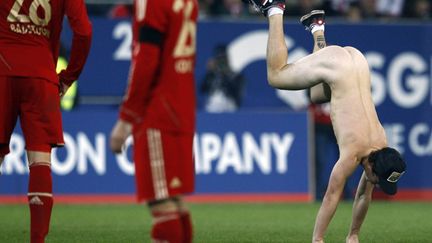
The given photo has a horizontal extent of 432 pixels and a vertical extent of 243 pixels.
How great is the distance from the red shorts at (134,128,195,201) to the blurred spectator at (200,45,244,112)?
10.3 meters

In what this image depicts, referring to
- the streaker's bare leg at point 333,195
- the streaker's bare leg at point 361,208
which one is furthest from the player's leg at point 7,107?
the streaker's bare leg at point 361,208

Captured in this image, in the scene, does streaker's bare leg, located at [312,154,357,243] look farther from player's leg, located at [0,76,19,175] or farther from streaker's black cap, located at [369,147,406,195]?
player's leg, located at [0,76,19,175]

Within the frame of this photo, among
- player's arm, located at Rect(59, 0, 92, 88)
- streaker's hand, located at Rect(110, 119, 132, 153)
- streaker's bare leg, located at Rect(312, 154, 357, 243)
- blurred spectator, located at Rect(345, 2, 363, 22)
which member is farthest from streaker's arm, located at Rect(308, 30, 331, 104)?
blurred spectator, located at Rect(345, 2, 363, 22)

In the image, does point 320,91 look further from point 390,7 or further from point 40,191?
point 390,7

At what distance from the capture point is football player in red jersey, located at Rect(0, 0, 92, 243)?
8.02m

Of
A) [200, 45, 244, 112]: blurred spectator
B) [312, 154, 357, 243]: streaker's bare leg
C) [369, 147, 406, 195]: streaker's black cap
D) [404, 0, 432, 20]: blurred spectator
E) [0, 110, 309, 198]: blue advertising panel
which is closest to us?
[369, 147, 406, 195]: streaker's black cap

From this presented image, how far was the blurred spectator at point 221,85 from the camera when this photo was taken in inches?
666

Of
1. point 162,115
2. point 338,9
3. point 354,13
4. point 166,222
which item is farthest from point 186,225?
point 338,9

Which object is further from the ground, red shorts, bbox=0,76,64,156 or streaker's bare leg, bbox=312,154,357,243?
red shorts, bbox=0,76,64,156

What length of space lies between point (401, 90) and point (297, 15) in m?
2.37

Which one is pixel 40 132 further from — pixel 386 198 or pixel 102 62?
pixel 386 198

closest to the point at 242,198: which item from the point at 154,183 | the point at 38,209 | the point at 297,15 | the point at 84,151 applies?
the point at 84,151

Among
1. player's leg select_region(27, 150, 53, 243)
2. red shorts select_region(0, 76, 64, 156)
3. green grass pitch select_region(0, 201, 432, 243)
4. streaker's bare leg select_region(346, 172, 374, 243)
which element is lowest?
green grass pitch select_region(0, 201, 432, 243)

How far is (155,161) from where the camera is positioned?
6.59m
